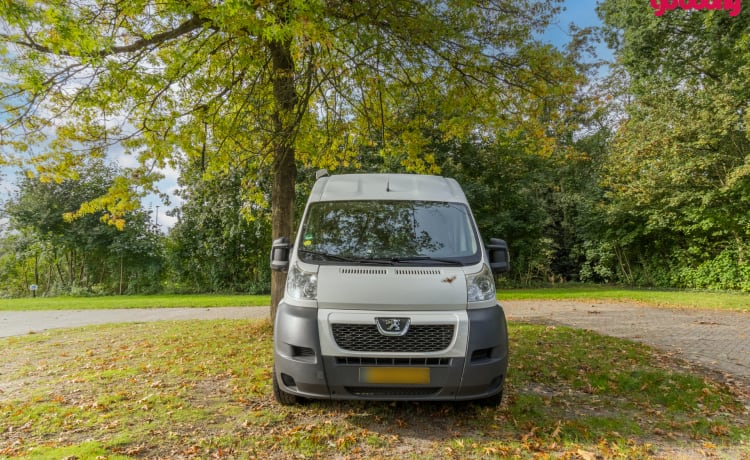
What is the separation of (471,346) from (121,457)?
A: 2.79m

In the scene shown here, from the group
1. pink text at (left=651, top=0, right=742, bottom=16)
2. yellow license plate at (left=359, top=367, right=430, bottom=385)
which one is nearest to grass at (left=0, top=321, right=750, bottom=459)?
yellow license plate at (left=359, top=367, right=430, bottom=385)

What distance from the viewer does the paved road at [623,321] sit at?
279 inches

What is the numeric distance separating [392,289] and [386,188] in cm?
155

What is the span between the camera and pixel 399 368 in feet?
12.0

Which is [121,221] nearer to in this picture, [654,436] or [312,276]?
[312,276]

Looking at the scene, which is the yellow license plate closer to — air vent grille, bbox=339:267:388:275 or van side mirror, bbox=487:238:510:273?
air vent grille, bbox=339:267:388:275

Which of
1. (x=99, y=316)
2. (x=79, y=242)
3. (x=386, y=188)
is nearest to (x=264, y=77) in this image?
(x=386, y=188)

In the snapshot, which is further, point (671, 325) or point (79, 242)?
point (79, 242)

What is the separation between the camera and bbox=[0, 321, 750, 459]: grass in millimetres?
3533

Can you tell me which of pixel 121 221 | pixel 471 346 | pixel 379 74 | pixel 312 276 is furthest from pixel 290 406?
pixel 379 74

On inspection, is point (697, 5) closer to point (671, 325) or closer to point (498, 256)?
point (671, 325)

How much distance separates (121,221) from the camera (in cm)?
768

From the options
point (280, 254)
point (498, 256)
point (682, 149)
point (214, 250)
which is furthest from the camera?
point (214, 250)

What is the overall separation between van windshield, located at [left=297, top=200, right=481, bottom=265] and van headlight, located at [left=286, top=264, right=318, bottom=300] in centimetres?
17
